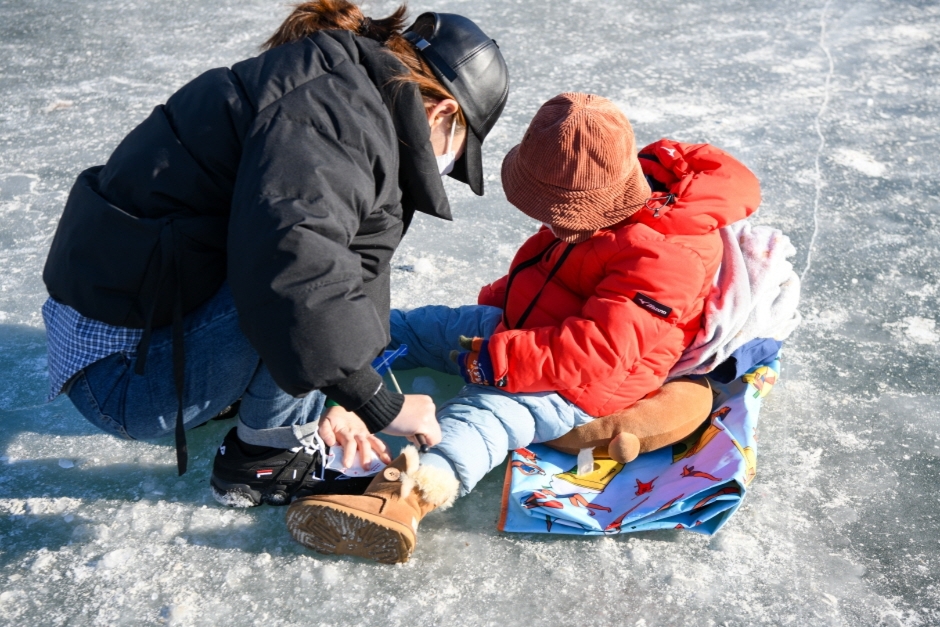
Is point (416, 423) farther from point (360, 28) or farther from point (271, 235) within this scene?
point (360, 28)

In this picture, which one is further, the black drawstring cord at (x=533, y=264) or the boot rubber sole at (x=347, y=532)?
the black drawstring cord at (x=533, y=264)

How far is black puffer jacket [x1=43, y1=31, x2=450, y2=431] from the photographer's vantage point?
4.37 feet

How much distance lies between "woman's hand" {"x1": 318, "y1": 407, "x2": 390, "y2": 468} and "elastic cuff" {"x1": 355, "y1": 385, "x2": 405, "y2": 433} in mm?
230

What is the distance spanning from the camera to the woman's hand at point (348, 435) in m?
1.78

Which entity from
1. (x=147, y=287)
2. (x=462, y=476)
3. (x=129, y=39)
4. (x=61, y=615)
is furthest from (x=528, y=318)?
(x=129, y=39)

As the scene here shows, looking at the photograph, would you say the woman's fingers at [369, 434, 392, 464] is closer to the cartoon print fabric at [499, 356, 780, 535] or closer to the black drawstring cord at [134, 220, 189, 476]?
the cartoon print fabric at [499, 356, 780, 535]

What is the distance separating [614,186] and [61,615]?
1321 mm

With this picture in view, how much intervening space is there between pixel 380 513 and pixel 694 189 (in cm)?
96

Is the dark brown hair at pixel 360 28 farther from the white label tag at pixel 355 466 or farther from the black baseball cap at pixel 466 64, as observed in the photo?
the white label tag at pixel 355 466

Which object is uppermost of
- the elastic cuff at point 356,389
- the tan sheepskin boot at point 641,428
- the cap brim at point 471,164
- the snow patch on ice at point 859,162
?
the cap brim at point 471,164

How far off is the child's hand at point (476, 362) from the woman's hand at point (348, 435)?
0.26 meters

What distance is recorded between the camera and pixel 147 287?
4.97 ft

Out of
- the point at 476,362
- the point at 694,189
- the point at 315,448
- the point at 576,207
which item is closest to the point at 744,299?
the point at 694,189

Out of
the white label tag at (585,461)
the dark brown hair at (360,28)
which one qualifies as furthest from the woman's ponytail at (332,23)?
the white label tag at (585,461)
